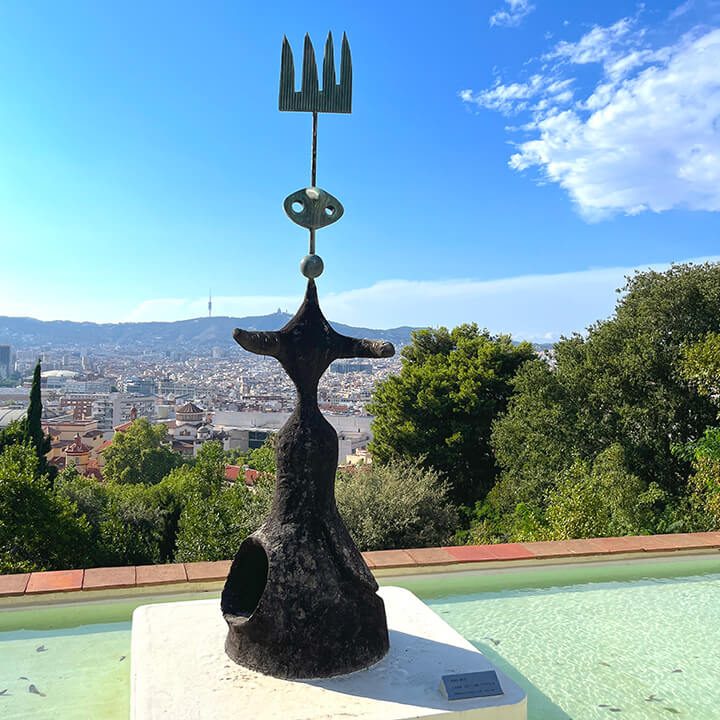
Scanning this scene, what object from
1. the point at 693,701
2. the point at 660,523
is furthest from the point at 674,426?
the point at 693,701

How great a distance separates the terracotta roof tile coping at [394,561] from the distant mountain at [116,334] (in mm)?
134003

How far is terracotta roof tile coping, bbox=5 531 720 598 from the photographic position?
4.39 metres

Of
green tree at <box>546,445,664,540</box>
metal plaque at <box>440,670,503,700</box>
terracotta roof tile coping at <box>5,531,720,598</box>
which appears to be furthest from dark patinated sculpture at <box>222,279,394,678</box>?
green tree at <box>546,445,664,540</box>

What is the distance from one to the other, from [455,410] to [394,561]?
45.0 feet

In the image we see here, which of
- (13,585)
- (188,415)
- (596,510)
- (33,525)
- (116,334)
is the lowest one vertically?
(188,415)

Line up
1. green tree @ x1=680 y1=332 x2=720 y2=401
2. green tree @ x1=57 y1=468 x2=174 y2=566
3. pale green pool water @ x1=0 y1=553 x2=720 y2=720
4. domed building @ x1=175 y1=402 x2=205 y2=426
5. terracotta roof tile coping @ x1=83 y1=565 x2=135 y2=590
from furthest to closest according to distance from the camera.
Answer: domed building @ x1=175 y1=402 x2=205 y2=426
green tree @ x1=680 y1=332 x2=720 y2=401
green tree @ x1=57 y1=468 x2=174 y2=566
terracotta roof tile coping @ x1=83 y1=565 x2=135 y2=590
pale green pool water @ x1=0 y1=553 x2=720 y2=720

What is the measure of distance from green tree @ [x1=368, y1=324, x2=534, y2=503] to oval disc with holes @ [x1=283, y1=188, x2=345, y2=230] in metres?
14.9

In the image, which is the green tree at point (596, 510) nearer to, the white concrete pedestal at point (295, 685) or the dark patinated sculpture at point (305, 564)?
the white concrete pedestal at point (295, 685)

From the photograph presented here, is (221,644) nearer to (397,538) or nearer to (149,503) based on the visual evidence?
(397,538)

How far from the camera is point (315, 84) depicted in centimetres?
351

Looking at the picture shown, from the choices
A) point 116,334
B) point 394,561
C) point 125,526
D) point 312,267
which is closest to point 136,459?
point 125,526

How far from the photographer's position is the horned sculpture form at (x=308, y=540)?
3051 mm

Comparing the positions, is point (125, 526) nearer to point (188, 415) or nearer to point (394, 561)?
point (394, 561)

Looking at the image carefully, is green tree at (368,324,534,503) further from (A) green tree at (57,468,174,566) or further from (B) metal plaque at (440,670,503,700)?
(B) metal plaque at (440,670,503,700)
